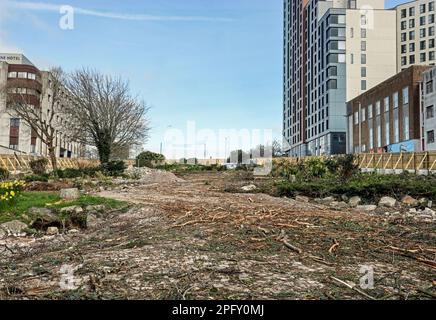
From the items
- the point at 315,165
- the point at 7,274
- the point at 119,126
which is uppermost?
the point at 119,126

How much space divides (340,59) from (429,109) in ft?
97.1

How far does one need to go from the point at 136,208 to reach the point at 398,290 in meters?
6.69

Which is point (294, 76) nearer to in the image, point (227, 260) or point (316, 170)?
point (316, 170)

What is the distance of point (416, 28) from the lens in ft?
244

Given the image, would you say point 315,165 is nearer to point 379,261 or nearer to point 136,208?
point 136,208

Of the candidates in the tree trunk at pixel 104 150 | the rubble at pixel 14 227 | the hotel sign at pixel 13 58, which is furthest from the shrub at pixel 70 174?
the hotel sign at pixel 13 58

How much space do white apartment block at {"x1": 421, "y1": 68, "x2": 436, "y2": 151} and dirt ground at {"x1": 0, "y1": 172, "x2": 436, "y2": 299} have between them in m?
40.0

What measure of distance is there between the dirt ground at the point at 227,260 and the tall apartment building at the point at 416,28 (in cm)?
8003

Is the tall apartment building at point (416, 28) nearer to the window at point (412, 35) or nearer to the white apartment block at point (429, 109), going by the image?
the window at point (412, 35)

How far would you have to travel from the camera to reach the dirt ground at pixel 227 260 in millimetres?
3381

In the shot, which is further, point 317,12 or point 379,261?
point 317,12

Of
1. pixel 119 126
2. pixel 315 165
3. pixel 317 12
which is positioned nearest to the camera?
pixel 315 165

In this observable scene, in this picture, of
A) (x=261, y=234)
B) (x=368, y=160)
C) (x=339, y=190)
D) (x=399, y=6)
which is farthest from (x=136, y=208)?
(x=399, y=6)

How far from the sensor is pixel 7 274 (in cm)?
403
